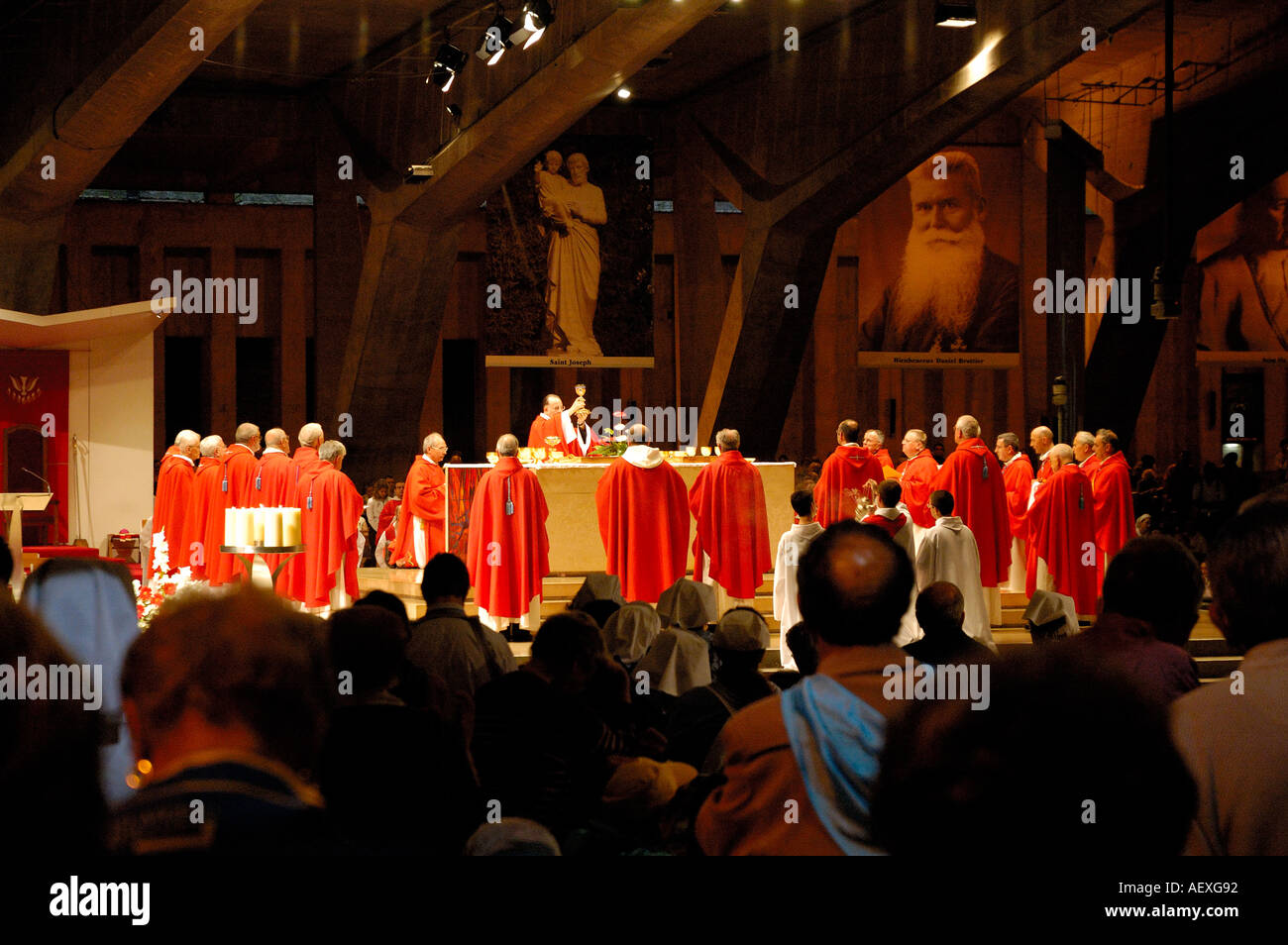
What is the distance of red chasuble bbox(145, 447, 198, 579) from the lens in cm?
1168

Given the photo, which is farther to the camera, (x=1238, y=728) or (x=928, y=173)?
(x=928, y=173)

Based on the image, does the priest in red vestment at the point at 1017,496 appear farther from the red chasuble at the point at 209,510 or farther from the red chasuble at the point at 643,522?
the red chasuble at the point at 209,510

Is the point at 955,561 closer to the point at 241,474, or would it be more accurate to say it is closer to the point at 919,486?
the point at 919,486

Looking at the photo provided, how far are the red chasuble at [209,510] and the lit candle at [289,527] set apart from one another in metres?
3.33

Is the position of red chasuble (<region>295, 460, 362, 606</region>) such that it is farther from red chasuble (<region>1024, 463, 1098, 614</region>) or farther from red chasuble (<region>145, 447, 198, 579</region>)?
red chasuble (<region>1024, 463, 1098, 614</region>)

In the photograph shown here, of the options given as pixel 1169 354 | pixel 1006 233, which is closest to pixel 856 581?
pixel 1006 233

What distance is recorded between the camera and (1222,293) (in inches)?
748

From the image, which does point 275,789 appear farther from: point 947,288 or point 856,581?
point 947,288

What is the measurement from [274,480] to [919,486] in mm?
5592

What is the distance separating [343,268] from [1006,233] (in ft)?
30.0

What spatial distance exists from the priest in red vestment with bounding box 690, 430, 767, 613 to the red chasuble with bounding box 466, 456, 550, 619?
1336mm

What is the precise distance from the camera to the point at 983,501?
11.5 metres

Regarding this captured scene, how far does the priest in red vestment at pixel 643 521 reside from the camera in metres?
11.1

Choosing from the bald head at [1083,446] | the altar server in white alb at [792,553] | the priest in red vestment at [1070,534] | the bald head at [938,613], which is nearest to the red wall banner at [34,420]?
the altar server in white alb at [792,553]
